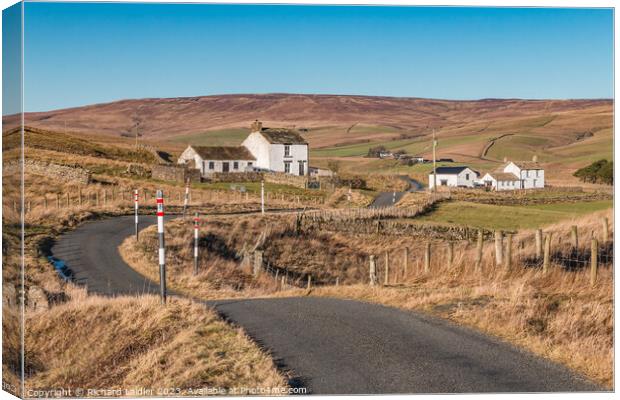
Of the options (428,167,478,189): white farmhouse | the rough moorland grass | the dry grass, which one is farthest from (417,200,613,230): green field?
(428,167,478,189): white farmhouse

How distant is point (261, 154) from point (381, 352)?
59.5 m

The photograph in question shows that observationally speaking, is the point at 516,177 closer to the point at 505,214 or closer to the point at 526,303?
the point at 505,214

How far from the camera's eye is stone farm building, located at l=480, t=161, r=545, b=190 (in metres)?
72.9

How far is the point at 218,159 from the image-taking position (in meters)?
66.9

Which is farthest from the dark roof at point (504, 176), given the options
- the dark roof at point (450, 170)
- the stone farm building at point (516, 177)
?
the dark roof at point (450, 170)

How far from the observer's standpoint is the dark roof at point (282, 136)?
70.2 meters

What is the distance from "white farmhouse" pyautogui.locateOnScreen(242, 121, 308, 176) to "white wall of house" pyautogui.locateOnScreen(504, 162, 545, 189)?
2007cm

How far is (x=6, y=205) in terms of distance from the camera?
10.2m

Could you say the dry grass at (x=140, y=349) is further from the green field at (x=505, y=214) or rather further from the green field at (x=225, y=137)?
the green field at (x=225, y=137)

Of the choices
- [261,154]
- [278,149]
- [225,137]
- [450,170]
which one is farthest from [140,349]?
[225,137]

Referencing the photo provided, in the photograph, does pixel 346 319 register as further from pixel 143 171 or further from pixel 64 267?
pixel 143 171

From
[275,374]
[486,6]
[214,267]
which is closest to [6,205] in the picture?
[275,374]

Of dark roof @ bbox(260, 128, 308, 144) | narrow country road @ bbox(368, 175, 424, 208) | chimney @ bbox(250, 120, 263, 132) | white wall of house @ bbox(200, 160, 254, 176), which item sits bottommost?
narrow country road @ bbox(368, 175, 424, 208)

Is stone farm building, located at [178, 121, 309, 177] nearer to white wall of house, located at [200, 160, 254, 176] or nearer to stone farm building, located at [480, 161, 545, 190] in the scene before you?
white wall of house, located at [200, 160, 254, 176]
